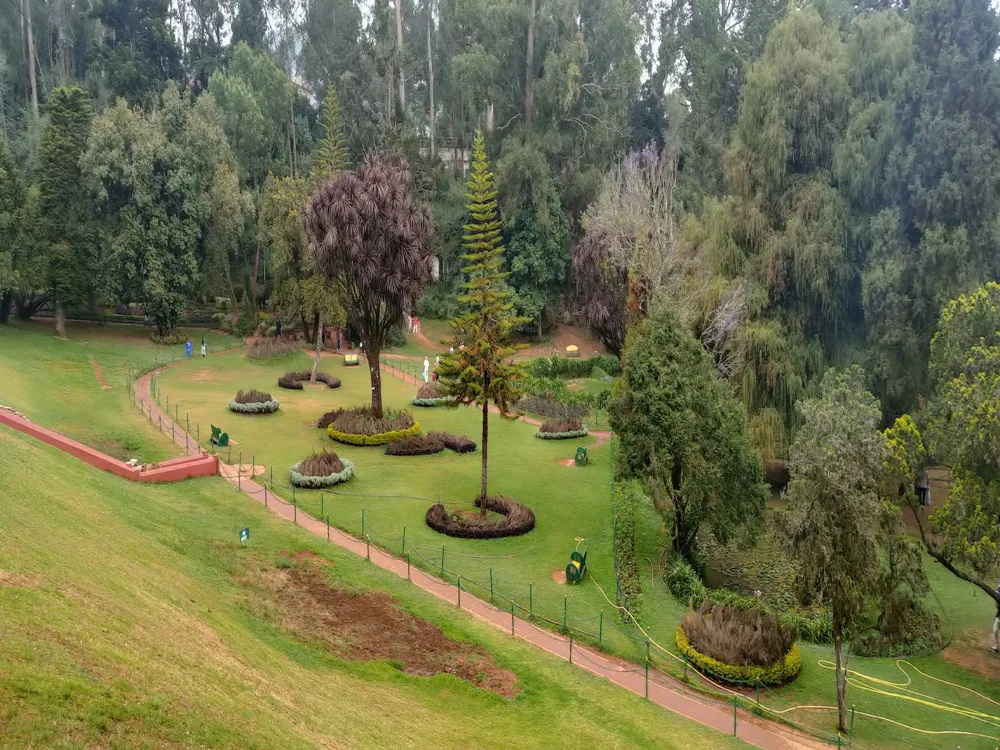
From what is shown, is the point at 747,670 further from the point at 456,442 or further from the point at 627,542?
the point at 456,442

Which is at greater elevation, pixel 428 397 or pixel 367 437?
pixel 428 397

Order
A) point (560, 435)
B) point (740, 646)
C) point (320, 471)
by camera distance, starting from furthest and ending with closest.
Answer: point (560, 435) → point (320, 471) → point (740, 646)

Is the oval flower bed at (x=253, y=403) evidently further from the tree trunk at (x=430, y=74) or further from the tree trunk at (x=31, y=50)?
the tree trunk at (x=31, y=50)

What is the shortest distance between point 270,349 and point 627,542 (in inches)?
1178

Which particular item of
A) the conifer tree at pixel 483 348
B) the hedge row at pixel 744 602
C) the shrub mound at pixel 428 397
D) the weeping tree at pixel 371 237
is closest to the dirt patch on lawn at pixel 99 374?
the weeping tree at pixel 371 237

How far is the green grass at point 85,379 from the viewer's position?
95.9ft

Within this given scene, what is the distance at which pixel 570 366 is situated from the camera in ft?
169

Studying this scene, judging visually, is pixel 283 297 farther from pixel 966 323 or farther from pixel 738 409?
pixel 966 323

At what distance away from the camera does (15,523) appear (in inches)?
605

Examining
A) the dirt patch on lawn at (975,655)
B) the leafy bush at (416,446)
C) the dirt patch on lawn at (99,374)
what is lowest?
the dirt patch on lawn at (975,655)

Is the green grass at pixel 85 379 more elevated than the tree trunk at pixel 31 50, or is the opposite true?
the tree trunk at pixel 31 50

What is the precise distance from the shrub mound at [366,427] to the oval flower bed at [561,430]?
578 centimetres

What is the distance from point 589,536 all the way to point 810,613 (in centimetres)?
680

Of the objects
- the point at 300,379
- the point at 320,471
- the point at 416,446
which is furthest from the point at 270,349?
the point at 320,471
